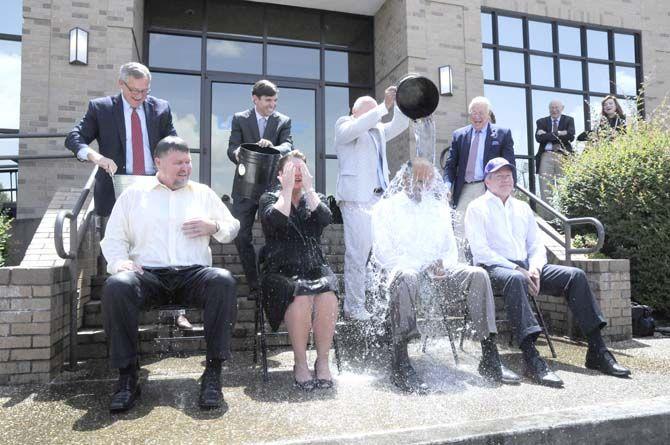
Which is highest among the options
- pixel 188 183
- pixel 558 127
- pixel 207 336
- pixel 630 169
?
pixel 558 127

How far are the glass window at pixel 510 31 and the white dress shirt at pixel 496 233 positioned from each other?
7050 mm

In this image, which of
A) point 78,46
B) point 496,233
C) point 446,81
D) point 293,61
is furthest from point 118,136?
point 293,61

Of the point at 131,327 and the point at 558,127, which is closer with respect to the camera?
the point at 131,327

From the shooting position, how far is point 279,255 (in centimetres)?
371

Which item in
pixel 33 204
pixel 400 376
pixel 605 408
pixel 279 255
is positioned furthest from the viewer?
pixel 33 204

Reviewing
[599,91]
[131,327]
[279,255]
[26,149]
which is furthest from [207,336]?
[599,91]

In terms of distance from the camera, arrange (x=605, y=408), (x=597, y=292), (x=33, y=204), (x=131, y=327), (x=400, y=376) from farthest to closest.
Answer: (x=33, y=204) → (x=597, y=292) → (x=400, y=376) → (x=131, y=327) → (x=605, y=408)

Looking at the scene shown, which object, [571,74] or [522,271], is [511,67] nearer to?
[571,74]

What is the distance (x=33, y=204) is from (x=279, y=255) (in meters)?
5.40

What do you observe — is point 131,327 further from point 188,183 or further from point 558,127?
point 558,127

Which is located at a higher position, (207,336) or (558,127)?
(558,127)

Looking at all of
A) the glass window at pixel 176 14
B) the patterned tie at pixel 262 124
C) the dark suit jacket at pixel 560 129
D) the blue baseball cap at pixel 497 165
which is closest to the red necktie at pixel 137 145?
the patterned tie at pixel 262 124

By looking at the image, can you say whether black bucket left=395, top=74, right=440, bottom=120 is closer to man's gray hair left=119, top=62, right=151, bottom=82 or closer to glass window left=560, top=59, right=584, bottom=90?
man's gray hair left=119, top=62, right=151, bottom=82

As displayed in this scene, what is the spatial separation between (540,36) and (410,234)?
27.9 ft
